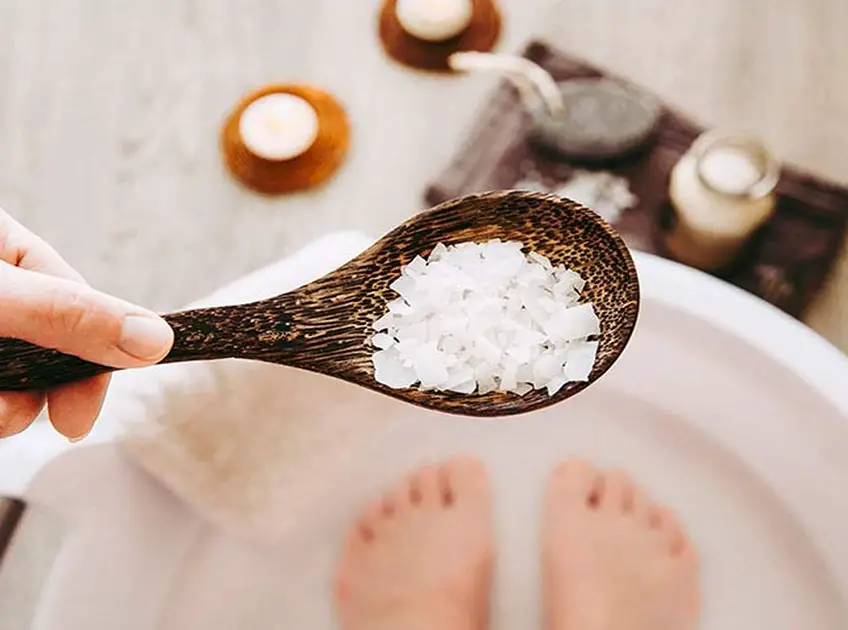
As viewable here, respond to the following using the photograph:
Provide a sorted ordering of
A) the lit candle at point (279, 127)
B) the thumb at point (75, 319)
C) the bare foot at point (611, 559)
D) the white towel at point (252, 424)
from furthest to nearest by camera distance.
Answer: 1. the lit candle at point (279, 127)
2. the bare foot at point (611, 559)
3. the white towel at point (252, 424)
4. the thumb at point (75, 319)

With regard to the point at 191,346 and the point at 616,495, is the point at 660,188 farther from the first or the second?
the point at 191,346

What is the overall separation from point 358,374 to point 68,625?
14.8 inches

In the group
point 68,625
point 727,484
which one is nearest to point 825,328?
point 727,484

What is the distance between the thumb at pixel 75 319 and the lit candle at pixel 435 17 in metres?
0.66

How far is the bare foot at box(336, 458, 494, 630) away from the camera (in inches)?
39.8

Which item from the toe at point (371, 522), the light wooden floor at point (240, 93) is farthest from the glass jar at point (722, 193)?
the toe at point (371, 522)

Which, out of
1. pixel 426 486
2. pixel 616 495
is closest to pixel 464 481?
pixel 426 486

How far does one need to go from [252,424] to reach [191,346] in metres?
0.32

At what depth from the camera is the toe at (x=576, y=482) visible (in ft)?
3.40

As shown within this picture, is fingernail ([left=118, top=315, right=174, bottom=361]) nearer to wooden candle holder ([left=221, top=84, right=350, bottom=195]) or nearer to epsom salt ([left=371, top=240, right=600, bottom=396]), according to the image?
epsom salt ([left=371, top=240, right=600, bottom=396])

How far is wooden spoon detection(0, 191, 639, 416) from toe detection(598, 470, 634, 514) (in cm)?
41

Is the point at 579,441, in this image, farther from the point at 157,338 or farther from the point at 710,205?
the point at 157,338

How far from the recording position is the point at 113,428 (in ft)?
2.91

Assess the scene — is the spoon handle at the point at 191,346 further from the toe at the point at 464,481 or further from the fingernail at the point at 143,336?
the toe at the point at 464,481
